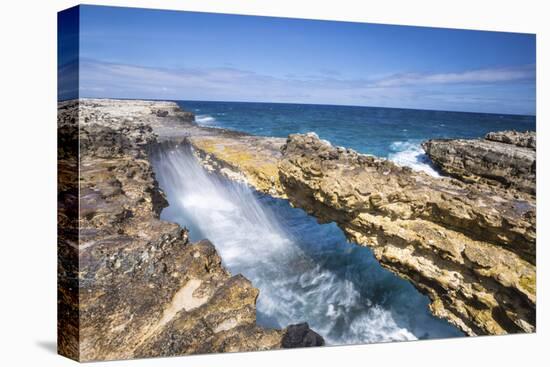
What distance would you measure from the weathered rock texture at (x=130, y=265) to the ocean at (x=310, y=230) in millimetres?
299

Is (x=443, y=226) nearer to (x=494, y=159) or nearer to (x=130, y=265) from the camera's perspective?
(x=494, y=159)

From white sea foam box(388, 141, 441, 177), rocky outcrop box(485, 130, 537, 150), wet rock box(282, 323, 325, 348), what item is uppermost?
rocky outcrop box(485, 130, 537, 150)

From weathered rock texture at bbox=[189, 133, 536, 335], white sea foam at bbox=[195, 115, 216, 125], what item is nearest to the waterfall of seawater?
weathered rock texture at bbox=[189, 133, 536, 335]

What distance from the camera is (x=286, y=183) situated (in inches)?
399

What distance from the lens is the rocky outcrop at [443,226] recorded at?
9766mm

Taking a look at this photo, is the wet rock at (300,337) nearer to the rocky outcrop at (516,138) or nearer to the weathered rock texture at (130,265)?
the weathered rock texture at (130,265)

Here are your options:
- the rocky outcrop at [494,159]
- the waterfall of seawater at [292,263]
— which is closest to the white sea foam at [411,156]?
the rocky outcrop at [494,159]

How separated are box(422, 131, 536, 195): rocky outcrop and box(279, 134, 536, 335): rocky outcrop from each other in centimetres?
27

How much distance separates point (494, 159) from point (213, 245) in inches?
215

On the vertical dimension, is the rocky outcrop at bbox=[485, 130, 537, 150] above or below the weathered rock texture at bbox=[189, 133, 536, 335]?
above

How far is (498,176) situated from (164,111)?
618 centimetres

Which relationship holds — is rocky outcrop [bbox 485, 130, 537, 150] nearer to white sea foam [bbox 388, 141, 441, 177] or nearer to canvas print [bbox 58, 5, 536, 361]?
→ canvas print [bbox 58, 5, 536, 361]

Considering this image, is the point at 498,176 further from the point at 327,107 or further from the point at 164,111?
the point at 164,111

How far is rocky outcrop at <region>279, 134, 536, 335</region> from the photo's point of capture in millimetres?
9766
